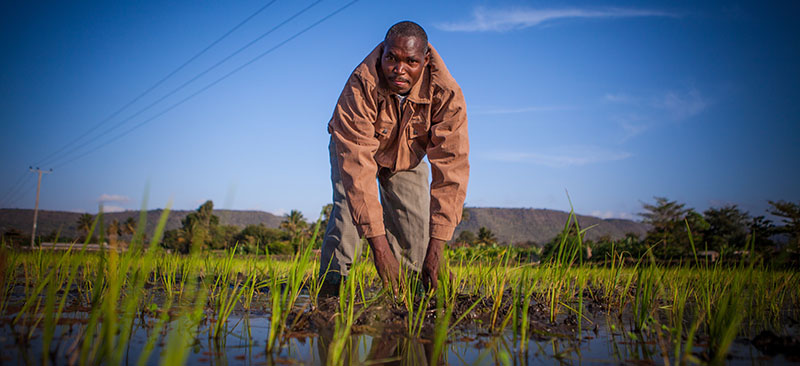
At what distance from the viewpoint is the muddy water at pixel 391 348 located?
1.25 metres

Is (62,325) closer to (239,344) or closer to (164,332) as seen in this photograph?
(164,332)

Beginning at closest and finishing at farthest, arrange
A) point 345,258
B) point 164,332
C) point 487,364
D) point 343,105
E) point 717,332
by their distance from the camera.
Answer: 1. point 487,364
2. point 717,332
3. point 164,332
4. point 343,105
5. point 345,258

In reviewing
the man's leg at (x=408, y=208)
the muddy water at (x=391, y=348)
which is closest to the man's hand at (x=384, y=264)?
the muddy water at (x=391, y=348)

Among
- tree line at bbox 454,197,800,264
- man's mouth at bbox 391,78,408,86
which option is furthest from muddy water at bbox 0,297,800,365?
tree line at bbox 454,197,800,264

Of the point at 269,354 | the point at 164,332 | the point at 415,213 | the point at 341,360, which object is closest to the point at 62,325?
the point at 164,332

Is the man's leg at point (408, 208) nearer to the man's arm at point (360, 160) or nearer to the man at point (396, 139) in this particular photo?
the man at point (396, 139)

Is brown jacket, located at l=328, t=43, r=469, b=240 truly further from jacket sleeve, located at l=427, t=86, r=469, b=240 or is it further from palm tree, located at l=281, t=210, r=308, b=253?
palm tree, located at l=281, t=210, r=308, b=253

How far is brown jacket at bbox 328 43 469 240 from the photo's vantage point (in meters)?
2.42

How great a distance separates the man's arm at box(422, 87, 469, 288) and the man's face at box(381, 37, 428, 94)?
249 millimetres

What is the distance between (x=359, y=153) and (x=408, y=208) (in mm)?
826

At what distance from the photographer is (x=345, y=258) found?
9.58ft

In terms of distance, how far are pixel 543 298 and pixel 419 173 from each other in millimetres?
1202

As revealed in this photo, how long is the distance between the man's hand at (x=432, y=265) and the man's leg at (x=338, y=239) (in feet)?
2.42

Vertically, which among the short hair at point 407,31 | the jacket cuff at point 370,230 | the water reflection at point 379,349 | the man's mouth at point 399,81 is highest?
the short hair at point 407,31
